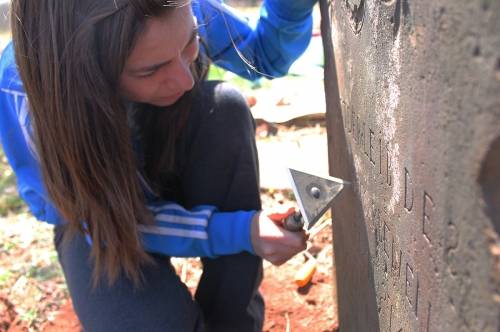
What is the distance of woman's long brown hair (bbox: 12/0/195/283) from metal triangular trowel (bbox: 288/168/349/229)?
398 millimetres

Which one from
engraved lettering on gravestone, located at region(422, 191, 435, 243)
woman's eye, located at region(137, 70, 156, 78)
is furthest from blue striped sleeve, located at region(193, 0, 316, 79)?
engraved lettering on gravestone, located at region(422, 191, 435, 243)

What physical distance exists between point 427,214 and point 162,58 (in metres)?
0.61

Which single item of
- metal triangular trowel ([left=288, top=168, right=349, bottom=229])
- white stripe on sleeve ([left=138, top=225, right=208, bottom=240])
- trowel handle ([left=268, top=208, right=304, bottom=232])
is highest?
metal triangular trowel ([left=288, top=168, right=349, bottom=229])

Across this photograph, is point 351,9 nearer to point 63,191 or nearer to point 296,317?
point 63,191

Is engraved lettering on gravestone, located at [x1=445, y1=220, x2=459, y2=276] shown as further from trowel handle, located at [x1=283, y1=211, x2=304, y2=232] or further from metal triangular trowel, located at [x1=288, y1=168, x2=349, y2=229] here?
trowel handle, located at [x1=283, y1=211, x2=304, y2=232]

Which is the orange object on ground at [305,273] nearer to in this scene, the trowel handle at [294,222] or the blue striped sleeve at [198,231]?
the blue striped sleeve at [198,231]

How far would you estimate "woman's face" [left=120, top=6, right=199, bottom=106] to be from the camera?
111 cm

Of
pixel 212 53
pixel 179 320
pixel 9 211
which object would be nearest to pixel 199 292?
pixel 179 320

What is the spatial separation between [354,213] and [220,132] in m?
0.43

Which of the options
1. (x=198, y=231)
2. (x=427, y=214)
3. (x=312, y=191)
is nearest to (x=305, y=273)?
(x=198, y=231)

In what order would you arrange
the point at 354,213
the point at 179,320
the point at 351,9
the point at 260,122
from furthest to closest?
the point at 260,122
the point at 179,320
the point at 354,213
the point at 351,9

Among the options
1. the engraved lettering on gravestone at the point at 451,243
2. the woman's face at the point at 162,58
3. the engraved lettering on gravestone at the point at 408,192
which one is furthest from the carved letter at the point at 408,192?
the woman's face at the point at 162,58

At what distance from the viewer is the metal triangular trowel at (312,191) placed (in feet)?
3.41

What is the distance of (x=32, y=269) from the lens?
2.13 meters
